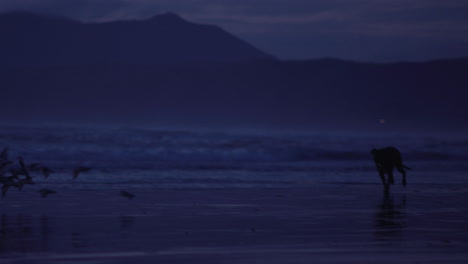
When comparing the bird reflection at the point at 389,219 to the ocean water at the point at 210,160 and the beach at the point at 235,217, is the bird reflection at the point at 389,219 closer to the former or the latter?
the beach at the point at 235,217

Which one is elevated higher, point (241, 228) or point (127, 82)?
point (127, 82)

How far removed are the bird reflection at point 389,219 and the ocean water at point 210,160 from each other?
14.5ft

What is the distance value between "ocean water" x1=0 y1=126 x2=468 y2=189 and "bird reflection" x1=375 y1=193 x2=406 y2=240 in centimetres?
441

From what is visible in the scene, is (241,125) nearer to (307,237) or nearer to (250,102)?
(250,102)

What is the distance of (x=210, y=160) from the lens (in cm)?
3309

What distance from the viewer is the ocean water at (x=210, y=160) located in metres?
18.0

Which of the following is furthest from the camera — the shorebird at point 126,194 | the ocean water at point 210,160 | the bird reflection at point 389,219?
the ocean water at point 210,160

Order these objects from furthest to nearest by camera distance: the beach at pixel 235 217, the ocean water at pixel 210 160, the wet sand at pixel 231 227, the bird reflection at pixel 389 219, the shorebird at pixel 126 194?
the ocean water at pixel 210 160, the shorebird at pixel 126 194, the bird reflection at pixel 389 219, the beach at pixel 235 217, the wet sand at pixel 231 227

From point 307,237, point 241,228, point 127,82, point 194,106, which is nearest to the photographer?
point 307,237

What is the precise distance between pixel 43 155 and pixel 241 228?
915 inches

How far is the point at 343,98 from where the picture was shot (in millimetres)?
94750

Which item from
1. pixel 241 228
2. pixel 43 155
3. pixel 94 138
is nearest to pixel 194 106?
pixel 94 138

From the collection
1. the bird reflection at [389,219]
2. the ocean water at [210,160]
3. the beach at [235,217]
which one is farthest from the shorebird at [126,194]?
the bird reflection at [389,219]

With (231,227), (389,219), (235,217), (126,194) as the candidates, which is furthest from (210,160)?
(231,227)
